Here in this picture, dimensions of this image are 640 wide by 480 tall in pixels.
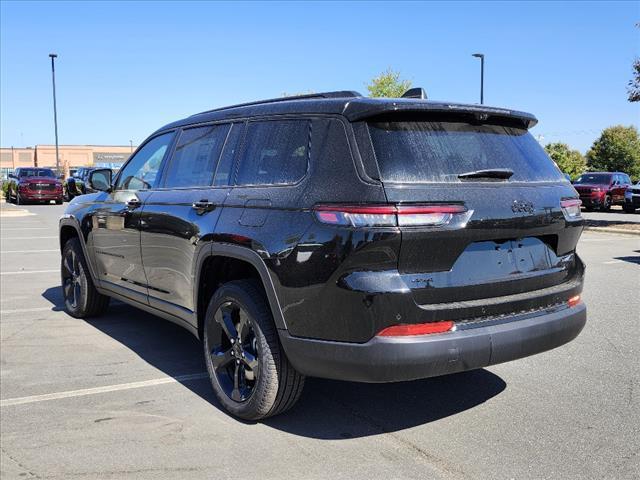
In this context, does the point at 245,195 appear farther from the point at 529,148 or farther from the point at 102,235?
the point at 102,235

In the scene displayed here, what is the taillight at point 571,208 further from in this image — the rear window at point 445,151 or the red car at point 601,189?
the red car at point 601,189

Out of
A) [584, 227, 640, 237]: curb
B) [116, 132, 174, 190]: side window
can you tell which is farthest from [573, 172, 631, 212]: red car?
[116, 132, 174, 190]: side window

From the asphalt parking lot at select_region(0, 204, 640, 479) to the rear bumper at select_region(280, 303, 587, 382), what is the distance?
484 mm

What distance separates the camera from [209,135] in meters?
4.37

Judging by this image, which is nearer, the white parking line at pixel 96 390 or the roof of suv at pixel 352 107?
the roof of suv at pixel 352 107

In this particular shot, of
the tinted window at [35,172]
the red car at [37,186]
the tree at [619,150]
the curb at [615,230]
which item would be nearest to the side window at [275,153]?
the curb at [615,230]

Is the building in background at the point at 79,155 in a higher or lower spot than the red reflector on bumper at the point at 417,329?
higher

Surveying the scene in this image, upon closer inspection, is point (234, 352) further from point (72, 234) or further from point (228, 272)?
point (72, 234)

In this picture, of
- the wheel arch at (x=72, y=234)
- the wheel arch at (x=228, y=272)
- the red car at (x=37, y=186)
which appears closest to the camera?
the wheel arch at (x=228, y=272)

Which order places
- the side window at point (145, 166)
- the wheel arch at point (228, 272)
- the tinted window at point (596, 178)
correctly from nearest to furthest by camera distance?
the wheel arch at point (228, 272)
the side window at point (145, 166)
the tinted window at point (596, 178)

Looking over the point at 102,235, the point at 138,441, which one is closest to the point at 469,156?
the point at 138,441

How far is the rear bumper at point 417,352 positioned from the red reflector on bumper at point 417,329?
0.02 meters

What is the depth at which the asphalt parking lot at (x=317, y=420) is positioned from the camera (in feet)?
10.1

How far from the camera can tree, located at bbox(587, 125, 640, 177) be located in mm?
56594
